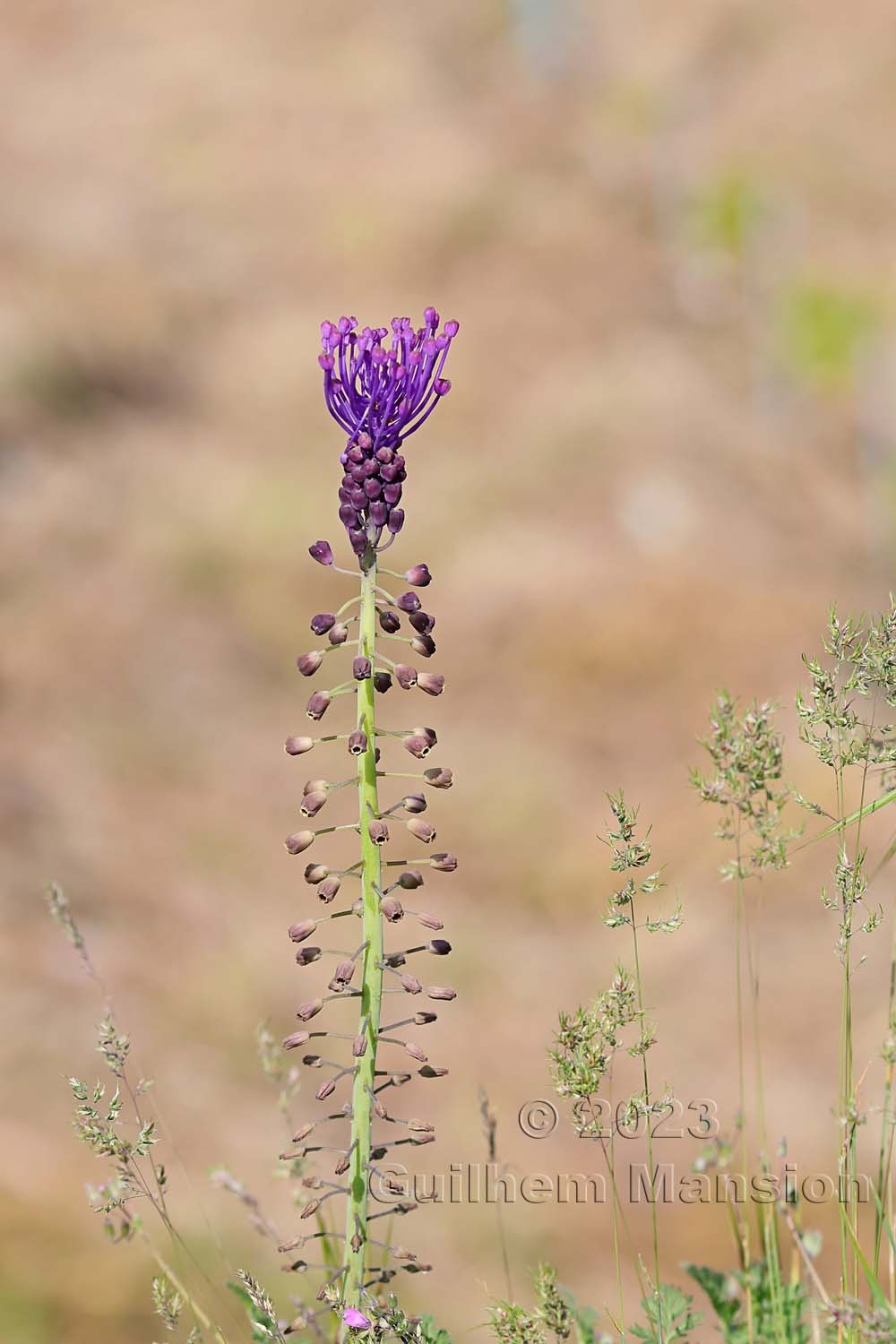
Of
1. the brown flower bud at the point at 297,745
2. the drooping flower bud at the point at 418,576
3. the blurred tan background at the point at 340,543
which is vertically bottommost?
the brown flower bud at the point at 297,745

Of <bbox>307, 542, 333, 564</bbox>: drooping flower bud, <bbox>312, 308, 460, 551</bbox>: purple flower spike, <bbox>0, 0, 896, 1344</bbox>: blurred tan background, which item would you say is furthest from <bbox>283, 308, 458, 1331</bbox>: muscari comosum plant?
<bbox>0, 0, 896, 1344</bbox>: blurred tan background

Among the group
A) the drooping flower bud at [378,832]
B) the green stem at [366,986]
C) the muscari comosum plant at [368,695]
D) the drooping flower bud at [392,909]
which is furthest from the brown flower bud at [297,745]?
the drooping flower bud at [392,909]

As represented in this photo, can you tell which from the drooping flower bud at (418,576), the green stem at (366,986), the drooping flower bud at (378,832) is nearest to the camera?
the drooping flower bud at (378,832)

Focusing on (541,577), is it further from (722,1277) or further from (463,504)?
(722,1277)

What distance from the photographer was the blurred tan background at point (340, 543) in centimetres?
1034

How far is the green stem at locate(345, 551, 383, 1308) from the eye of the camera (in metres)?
2.53

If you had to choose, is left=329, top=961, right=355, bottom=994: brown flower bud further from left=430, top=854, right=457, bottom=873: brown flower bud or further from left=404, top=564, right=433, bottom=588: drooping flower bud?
left=404, top=564, right=433, bottom=588: drooping flower bud

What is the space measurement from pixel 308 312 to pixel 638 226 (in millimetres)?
9473

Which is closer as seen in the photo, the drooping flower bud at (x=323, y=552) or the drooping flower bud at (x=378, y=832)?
the drooping flower bud at (x=378, y=832)

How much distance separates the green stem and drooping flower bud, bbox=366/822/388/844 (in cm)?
5

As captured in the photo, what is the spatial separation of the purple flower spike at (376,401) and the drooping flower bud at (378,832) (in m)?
0.56

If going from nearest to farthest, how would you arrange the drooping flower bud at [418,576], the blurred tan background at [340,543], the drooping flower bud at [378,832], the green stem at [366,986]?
1. the drooping flower bud at [378,832]
2. the green stem at [366,986]
3. the drooping flower bud at [418,576]
4. the blurred tan background at [340,543]

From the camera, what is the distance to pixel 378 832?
7.98ft

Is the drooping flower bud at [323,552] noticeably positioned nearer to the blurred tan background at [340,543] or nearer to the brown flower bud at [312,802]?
the brown flower bud at [312,802]
